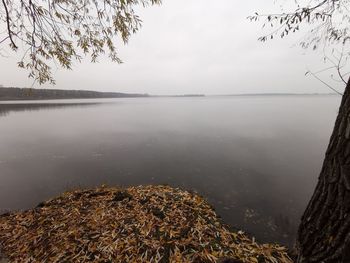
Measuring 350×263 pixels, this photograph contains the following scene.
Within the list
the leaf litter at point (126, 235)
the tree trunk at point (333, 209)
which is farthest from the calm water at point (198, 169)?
the tree trunk at point (333, 209)

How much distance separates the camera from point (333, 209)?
1.51 metres

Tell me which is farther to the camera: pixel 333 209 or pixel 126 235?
→ pixel 126 235

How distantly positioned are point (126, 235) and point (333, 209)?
13.0ft

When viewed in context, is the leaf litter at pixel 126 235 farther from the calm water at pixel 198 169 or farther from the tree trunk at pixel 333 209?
the calm water at pixel 198 169

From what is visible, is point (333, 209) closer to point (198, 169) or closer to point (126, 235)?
point (126, 235)

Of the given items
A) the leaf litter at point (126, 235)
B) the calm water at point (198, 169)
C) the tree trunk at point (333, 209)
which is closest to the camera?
the tree trunk at point (333, 209)

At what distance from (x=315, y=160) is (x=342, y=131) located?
587 inches

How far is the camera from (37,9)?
3.94m

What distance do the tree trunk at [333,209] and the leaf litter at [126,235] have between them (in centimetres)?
224

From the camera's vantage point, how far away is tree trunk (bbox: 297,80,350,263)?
1431 mm

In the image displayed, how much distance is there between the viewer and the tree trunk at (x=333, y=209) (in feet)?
4.69

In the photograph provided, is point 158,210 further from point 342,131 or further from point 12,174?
point 12,174

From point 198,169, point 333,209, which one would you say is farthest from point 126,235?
point 198,169

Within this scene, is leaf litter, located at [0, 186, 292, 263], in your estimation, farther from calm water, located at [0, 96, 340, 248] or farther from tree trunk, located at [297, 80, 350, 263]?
calm water, located at [0, 96, 340, 248]
